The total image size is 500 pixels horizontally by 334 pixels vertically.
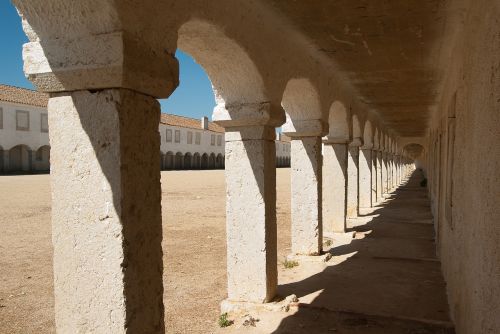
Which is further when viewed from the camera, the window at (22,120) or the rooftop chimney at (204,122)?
the rooftop chimney at (204,122)

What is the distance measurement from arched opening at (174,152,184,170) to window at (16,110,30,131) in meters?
17.2

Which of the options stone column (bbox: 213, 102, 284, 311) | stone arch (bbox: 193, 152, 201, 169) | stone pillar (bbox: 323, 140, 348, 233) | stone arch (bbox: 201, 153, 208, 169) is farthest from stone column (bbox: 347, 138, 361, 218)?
stone arch (bbox: 201, 153, 208, 169)

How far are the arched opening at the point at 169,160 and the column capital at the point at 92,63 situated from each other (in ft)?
137

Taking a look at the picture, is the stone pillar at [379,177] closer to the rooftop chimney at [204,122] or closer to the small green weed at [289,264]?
the small green weed at [289,264]

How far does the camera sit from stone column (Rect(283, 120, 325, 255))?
6.71 m

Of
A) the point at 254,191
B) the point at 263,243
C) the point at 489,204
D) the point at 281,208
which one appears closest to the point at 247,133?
the point at 254,191

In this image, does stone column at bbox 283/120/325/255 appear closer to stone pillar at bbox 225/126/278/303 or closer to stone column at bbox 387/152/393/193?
stone pillar at bbox 225/126/278/303

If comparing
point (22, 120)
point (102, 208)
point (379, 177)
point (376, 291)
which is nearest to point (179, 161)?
point (22, 120)

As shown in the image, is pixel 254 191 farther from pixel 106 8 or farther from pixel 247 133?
pixel 106 8

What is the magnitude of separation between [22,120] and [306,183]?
30.2m

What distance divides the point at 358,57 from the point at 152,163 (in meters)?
4.56

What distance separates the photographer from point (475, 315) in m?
2.84

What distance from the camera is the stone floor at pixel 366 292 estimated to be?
435 cm

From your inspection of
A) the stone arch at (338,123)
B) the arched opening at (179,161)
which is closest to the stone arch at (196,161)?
→ the arched opening at (179,161)
